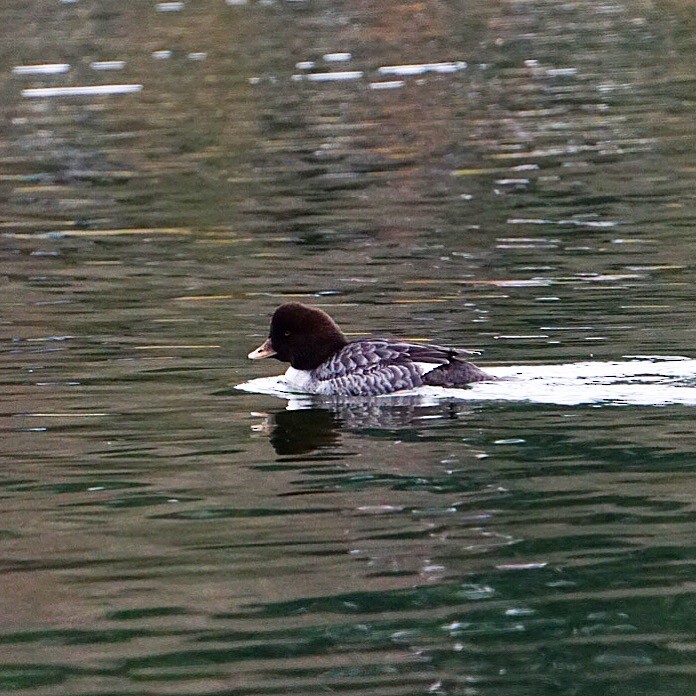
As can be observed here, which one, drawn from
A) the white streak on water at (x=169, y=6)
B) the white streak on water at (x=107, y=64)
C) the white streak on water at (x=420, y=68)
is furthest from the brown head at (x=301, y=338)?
the white streak on water at (x=169, y=6)

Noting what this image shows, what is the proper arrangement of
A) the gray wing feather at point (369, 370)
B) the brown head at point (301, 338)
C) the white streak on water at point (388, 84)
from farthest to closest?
1. the white streak on water at point (388, 84)
2. the brown head at point (301, 338)
3. the gray wing feather at point (369, 370)

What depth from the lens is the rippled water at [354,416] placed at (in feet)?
30.1

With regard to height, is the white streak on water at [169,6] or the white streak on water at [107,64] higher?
the white streak on water at [107,64]

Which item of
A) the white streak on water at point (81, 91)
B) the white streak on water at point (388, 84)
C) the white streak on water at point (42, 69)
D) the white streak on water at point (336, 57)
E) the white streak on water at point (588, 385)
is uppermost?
the white streak on water at point (588, 385)

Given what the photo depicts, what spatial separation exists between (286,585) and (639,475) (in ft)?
9.67

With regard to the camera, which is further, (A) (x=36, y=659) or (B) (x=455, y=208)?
(B) (x=455, y=208)

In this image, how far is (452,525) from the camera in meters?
11.0

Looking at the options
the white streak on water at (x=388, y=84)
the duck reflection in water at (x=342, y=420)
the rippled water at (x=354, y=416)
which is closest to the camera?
the rippled water at (x=354, y=416)

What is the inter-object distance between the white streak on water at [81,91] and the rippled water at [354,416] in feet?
24.0

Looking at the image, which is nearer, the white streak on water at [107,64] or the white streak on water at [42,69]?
the white streak on water at [42,69]

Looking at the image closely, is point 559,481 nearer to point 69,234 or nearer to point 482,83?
point 69,234

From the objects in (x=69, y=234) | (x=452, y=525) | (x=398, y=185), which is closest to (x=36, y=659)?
(x=452, y=525)

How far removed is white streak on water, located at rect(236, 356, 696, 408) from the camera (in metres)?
14.0

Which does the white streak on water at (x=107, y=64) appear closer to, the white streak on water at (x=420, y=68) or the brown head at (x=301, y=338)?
the white streak on water at (x=420, y=68)
